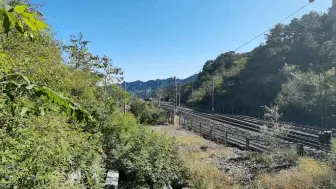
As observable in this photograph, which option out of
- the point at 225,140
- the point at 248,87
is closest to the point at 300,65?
the point at 248,87

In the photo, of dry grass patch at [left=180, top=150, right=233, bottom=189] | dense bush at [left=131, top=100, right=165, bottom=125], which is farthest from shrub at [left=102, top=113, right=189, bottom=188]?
dense bush at [left=131, top=100, right=165, bottom=125]

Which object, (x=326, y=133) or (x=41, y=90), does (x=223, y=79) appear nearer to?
(x=326, y=133)

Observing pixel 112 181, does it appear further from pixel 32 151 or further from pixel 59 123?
pixel 32 151

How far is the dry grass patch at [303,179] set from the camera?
938 cm

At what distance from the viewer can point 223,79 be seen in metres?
76.7

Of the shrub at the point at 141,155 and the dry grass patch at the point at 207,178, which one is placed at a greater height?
the shrub at the point at 141,155

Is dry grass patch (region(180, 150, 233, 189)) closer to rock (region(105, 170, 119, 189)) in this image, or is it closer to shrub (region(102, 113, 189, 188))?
shrub (region(102, 113, 189, 188))

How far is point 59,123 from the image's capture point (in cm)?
524

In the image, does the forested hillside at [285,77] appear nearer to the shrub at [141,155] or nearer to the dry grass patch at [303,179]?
the dry grass patch at [303,179]

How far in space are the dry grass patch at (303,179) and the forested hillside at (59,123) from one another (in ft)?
11.0

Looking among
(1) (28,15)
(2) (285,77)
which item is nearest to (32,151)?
(1) (28,15)

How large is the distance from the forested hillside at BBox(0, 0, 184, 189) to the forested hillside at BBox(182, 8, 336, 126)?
31.7 m

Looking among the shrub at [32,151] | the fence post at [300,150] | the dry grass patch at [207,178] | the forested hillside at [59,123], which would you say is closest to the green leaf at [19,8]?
the forested hillside at [59,123]

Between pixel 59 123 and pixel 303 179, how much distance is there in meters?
8.54
